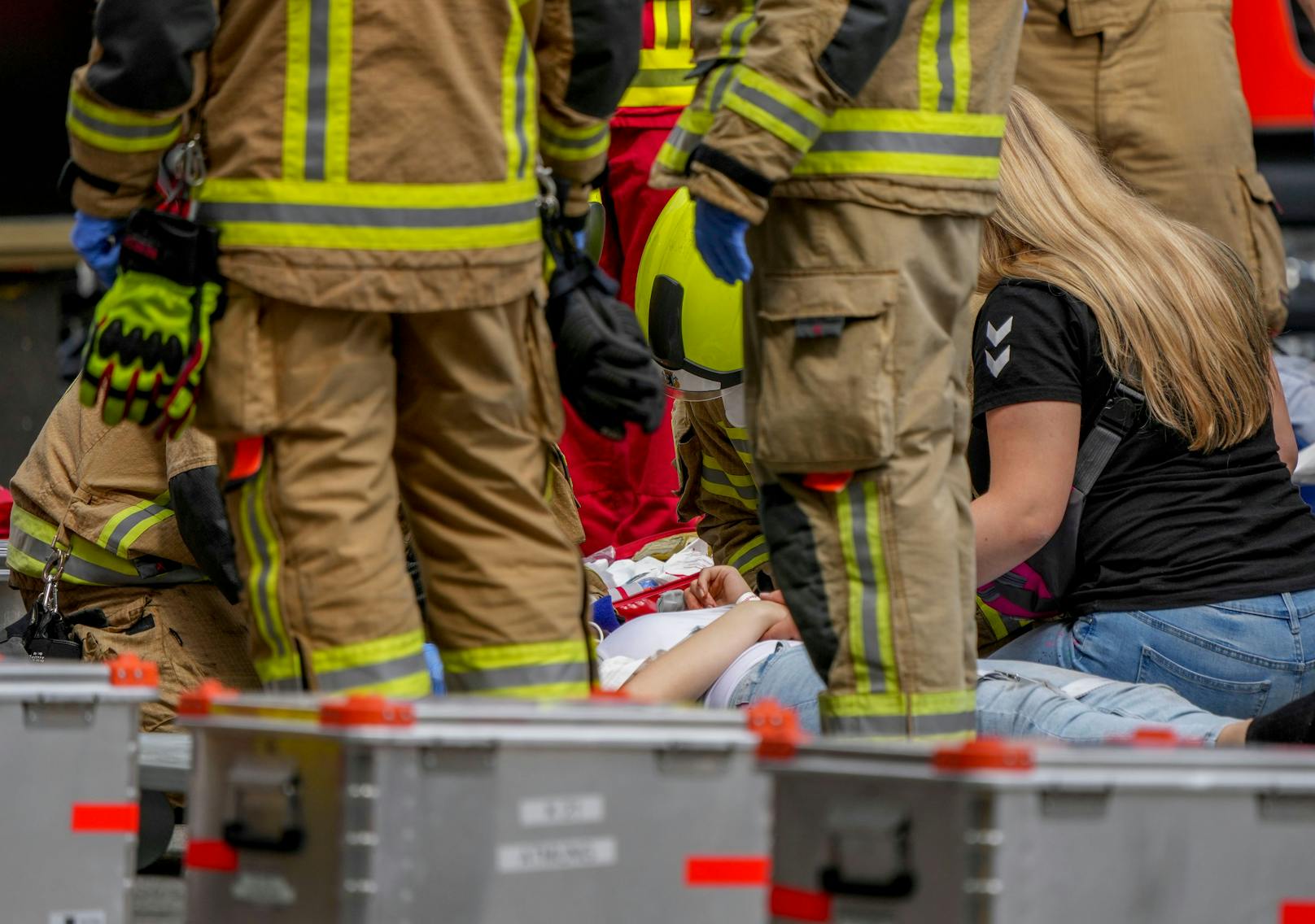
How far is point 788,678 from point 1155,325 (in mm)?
859

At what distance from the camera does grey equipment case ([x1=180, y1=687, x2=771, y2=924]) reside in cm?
172

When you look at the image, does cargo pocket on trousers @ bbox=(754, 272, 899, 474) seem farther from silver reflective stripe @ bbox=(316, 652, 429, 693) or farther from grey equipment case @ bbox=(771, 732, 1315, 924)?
grey equipment case @ bbox=(771, 732, 1315, 924)

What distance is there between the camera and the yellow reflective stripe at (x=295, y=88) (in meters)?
2.26

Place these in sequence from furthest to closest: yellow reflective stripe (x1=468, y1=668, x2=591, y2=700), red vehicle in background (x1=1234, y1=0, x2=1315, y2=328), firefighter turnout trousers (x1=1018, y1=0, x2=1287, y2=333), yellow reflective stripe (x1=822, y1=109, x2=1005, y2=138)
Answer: red vehicle in background (x1=1234, y1=0, x2=1315, y2=328) < firefighter turnout trousers (x1=1018, y1=0, x2=1287, y2=333) < yellow reflective stripe (x1=822, y1=109, x2=1005, y2=138) < yellow reflective stripe (x1=468, y1=668, x2=591, y2=700)

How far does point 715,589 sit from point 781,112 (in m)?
1.61

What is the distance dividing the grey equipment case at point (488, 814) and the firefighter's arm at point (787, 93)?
0.84 m

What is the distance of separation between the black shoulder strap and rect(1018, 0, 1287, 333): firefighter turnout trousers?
1.22 meters

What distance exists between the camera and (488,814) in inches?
69.2

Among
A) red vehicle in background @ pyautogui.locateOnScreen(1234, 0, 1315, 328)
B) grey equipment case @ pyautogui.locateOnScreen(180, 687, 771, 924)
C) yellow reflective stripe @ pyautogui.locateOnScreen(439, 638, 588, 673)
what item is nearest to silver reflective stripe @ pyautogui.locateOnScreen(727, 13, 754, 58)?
yellow reflective stripe @ pyautogui.locateOnScreen(439, 638, 588, 673)

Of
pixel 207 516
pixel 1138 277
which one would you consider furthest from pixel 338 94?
pixel 1138 277

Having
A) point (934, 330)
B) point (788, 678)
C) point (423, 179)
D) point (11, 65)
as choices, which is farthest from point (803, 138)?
point (11, 65)

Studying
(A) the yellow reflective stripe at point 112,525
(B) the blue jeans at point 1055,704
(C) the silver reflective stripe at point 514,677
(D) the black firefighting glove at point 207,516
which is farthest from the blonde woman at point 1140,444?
(A) the yellow reflective stripe at point 112,525

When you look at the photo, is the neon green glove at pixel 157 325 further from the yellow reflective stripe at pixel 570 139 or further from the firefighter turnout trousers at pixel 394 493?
the yellow reflective stripe at pixel 570 139

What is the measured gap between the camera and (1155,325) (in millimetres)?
3188
